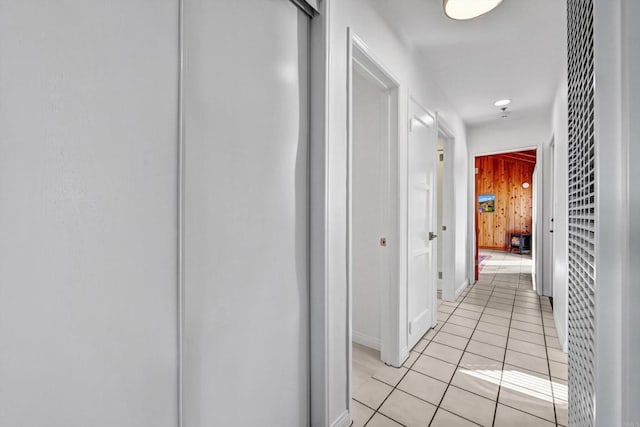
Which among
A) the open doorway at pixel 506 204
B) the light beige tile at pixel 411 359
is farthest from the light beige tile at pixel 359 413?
the open doorway at pixel 506 204

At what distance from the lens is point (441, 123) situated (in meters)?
3.25

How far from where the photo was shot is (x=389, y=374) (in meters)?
2.07

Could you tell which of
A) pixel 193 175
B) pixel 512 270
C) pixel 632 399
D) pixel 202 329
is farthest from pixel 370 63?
pixel 512 270

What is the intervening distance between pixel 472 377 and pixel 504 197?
8.17 m

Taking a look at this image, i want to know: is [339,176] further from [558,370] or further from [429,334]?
[558,370]

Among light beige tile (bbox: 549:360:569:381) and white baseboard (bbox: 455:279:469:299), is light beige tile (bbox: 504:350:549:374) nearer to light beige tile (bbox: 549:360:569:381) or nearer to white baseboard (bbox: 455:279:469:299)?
light beige tile (bbox: 549:360:569:381)

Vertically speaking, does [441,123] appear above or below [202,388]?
above

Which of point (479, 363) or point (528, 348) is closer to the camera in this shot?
point (479, 363)

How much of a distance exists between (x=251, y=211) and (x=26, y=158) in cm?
63

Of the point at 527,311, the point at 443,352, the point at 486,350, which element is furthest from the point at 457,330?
the point at 527,311

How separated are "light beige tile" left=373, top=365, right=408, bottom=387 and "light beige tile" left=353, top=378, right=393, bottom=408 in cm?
5

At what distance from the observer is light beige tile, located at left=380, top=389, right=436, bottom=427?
1617mm

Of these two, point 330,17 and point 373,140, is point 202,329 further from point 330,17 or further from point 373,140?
point 373,140

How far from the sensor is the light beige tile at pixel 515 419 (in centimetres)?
159
